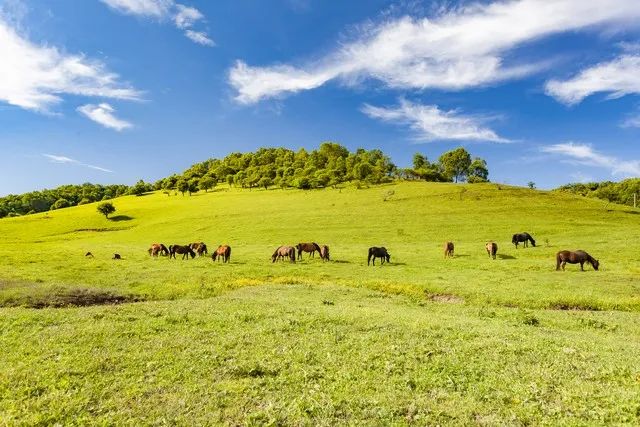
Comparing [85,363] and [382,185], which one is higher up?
[382,185]

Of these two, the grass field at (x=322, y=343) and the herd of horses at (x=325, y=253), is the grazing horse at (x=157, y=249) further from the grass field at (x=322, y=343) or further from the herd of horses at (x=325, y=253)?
the grass field at (x=322, y=343)

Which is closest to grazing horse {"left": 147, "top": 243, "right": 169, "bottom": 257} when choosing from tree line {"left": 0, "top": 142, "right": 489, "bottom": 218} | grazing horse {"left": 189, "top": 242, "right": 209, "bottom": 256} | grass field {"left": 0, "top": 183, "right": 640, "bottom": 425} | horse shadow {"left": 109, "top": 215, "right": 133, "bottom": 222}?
grazing horse {"left": 189, "top": 242, "right": 209, "bottom": 256}

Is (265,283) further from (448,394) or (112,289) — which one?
(448,394)

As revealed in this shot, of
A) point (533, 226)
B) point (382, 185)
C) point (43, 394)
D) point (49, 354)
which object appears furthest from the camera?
point (382, 185)

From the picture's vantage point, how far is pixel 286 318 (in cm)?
1727

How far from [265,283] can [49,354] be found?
61.7 ft

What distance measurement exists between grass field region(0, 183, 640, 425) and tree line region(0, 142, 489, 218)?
255 ft

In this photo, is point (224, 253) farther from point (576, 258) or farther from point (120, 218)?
point (120, 218)

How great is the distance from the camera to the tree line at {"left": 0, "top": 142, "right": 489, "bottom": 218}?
119m

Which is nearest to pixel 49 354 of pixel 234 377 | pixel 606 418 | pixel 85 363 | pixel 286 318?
pixel 85 363

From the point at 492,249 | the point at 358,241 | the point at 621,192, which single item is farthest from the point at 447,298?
the point at 621,192

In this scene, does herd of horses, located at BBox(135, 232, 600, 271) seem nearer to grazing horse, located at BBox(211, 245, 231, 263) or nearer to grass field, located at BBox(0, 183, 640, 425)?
grazing horse, located at BBox(211, 245, 231, 263)

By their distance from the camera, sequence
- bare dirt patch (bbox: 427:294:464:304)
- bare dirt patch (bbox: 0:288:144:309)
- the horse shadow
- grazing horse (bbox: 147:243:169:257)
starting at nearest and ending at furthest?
1. bare dirt patch (bbox: 0:288:144:309)
2. bare dirt patch (bbox: 427:294:464:304)
3. grazing horse (bbox: 147:243:169:257)
4. the horse shadow

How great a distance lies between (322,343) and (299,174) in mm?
116363
